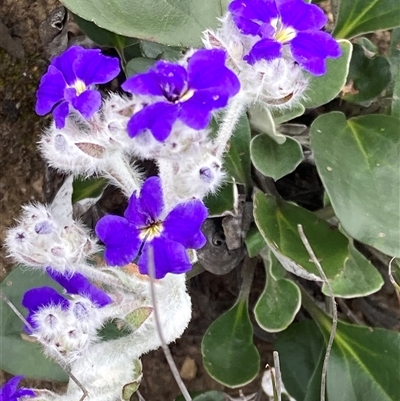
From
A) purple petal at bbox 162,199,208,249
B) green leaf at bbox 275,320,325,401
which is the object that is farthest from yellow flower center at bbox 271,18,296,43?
green leaf at bbox 275,320,325,401

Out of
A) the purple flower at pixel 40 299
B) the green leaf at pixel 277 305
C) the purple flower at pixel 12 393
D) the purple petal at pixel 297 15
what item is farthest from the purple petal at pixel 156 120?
the green leaf at pixel 277 305

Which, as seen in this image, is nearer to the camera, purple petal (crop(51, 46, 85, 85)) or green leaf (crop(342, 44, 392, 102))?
purple petal (crop(51, 46, 85, 85))

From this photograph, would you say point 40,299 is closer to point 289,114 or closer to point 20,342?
point 20,342

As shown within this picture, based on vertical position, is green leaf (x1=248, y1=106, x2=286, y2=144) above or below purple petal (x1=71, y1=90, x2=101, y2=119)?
below

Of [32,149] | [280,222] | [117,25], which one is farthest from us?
[32,149]

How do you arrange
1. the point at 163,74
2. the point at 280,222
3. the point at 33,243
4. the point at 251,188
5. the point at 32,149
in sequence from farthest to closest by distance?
the point at 32,149 → the point at 251,188 → the point at 280,222 → the point at 33,243 → the point at 163,74

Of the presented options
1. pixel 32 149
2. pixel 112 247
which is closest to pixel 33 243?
pixel 112 247

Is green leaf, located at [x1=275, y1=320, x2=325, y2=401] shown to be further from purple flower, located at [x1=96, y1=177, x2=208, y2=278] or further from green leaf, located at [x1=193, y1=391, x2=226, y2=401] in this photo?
purple flower, located at [x1=96, y1=177, x2=208, y2=278]

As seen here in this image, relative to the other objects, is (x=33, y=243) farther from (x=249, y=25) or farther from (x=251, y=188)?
(x=251, y=188)
